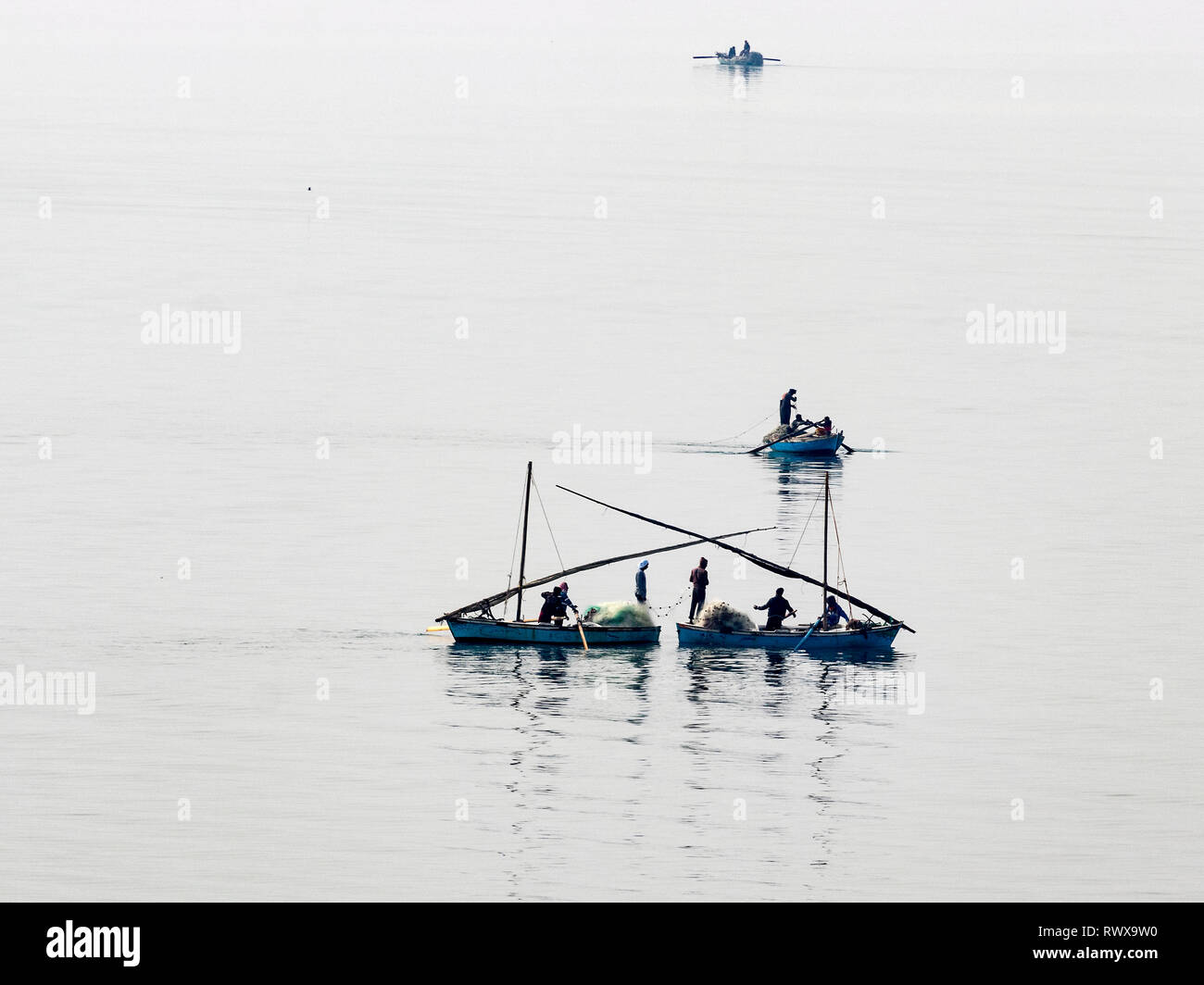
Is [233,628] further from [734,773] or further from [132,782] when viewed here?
[734,773]

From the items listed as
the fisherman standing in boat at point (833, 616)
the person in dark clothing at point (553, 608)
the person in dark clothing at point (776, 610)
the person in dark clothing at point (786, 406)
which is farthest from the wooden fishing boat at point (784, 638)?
the person in dark clothing at point (786, 406)

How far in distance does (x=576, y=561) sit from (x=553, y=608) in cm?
961

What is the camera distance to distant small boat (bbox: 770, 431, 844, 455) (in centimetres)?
7481

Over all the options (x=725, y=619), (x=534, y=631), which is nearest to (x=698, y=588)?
(x=725, y=619)

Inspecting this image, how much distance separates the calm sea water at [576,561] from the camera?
36.6 metres

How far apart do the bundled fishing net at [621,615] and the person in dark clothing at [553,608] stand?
0.64 metres

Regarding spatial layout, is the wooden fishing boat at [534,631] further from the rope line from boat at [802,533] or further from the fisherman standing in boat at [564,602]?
the rope line from boat at [802,533]

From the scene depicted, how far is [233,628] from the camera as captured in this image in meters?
50.0

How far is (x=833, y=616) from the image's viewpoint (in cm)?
4944

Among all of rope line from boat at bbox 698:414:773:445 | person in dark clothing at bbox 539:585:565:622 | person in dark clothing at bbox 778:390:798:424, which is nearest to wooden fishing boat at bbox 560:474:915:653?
person in dark clothing at bbox 539:585:565:622

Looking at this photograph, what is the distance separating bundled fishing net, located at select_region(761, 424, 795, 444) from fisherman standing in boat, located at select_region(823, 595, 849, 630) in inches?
1024

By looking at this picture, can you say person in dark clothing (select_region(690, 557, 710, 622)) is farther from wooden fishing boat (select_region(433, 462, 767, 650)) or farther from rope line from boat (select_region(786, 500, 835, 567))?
rope line from boat (select_region(786, 500, 835, 567))

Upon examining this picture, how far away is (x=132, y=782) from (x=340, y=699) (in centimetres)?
683

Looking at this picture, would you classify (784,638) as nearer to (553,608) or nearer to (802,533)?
(553,608)
